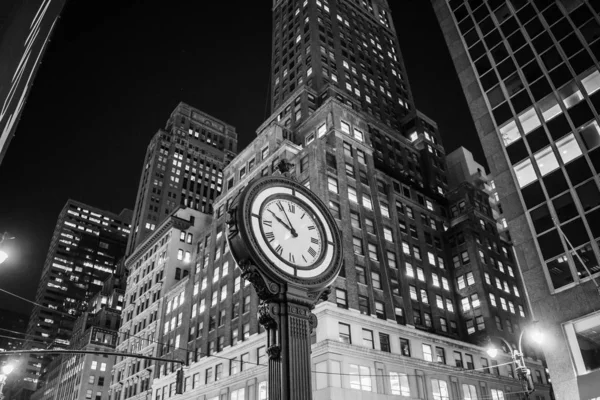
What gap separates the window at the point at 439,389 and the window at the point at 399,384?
3432 mm

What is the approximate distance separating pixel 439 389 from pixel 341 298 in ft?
43.8

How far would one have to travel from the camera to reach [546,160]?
28.2 meters

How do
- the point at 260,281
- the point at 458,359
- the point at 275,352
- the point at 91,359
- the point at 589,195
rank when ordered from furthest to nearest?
the point at 91,359
the point at 458,359
the point at 589,195
the point at 260,281
the point at 275,352

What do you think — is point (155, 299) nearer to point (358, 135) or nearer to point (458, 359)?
point (358, 135)

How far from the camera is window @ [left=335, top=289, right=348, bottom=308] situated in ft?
138

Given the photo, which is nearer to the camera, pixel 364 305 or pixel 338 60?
pixel 364 305

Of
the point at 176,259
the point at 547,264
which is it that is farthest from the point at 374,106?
the point at 547,264

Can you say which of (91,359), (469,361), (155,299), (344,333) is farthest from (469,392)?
(91,359)

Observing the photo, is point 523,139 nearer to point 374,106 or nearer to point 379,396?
point 379,396

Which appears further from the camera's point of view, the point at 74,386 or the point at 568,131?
the point at 74,386

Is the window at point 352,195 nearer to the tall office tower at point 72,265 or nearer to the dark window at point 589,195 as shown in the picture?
the dark window at point 589,195

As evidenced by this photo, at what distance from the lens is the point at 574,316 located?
23.8m

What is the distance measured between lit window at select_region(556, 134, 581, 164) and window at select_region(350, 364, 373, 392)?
2337 cm

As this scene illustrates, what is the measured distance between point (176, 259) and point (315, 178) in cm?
3650
